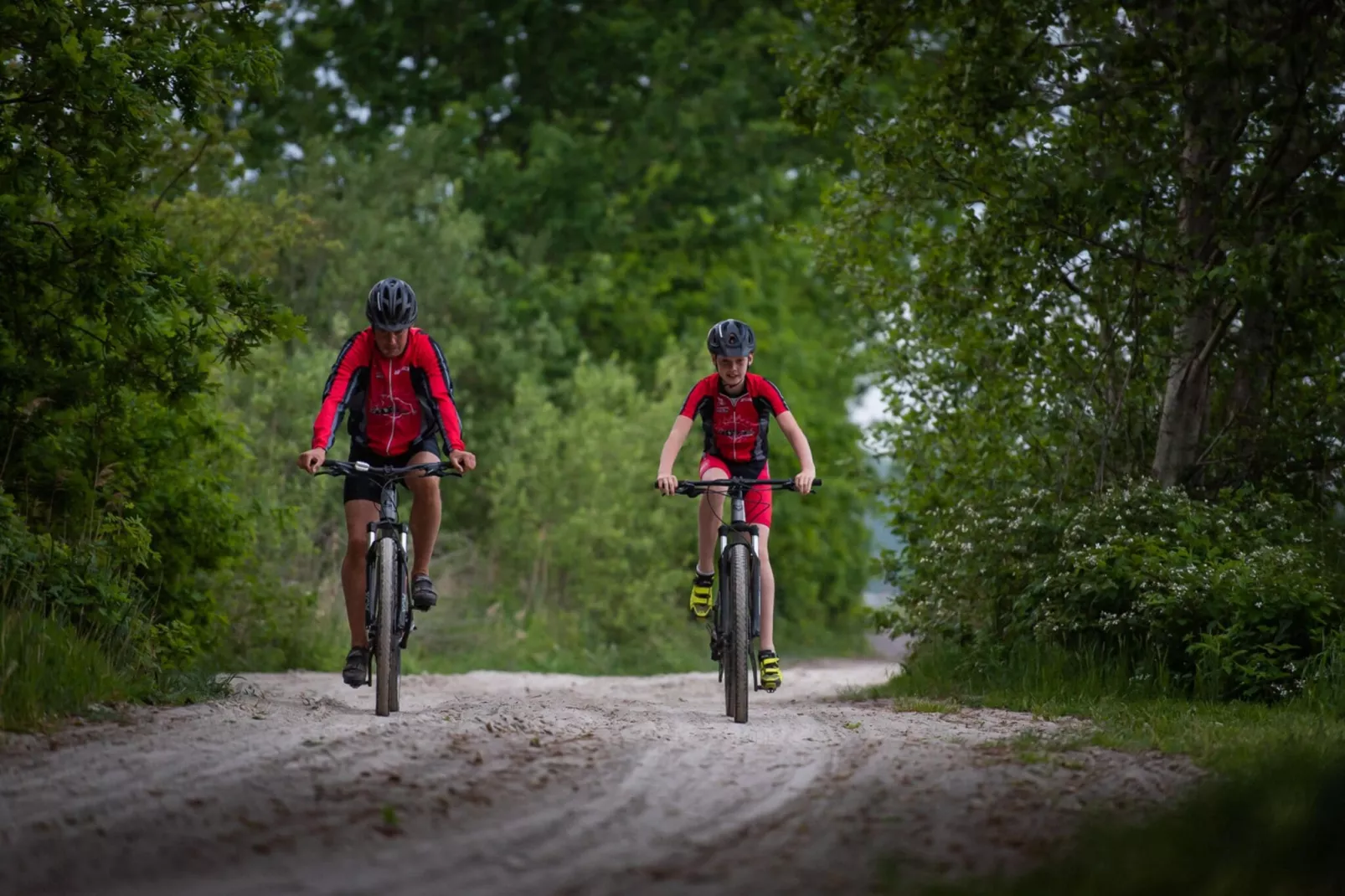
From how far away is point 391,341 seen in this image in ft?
30.6

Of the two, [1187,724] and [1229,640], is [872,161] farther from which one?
[1187,724]

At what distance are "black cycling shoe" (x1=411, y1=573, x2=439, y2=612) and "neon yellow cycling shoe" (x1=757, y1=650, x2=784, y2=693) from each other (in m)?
1.98

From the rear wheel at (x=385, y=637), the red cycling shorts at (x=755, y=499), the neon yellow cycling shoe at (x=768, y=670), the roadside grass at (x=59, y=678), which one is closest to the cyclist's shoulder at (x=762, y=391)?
the red cycling shorts at (x=755, y=499)

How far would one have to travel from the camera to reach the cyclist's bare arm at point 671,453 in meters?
9.59

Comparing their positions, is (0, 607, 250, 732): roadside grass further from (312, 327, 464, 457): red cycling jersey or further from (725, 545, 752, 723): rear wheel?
(725, 545, 752, 723): rear wheel

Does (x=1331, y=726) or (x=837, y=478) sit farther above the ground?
(x=837, y=478)

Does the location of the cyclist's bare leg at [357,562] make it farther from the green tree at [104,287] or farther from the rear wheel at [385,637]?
the green tree at [104,287]

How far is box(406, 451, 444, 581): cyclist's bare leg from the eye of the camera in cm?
943

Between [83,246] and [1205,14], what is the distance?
23.1ft

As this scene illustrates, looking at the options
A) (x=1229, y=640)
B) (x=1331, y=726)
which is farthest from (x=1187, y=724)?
(x=1229, y=640)

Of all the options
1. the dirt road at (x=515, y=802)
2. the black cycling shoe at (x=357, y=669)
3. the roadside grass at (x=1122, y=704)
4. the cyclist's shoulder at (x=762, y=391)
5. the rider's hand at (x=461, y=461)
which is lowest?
the dirt road at (x=515, y=802)

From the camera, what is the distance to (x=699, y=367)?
92.3 ft

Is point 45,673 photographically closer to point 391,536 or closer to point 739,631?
point 391,536

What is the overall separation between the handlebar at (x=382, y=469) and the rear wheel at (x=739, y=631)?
170 cm
